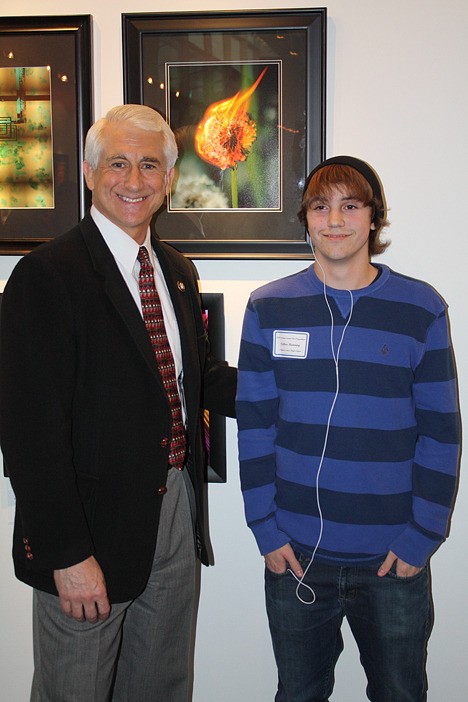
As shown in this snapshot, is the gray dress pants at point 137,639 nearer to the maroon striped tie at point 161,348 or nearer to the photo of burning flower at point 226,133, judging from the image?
the maroon striped tie at point 161,348

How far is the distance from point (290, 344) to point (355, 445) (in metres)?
0.28

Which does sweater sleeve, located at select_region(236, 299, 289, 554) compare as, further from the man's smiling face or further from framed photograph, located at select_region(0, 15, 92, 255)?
framed photograph, located at select_region(0, 15, 92, 255)

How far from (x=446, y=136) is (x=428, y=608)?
131cm

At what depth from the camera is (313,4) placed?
1.86 metres

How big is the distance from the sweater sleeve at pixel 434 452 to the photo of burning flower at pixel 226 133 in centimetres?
70

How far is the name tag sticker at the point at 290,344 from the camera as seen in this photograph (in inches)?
60.4

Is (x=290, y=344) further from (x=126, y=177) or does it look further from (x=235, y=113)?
(x=235, y=113)

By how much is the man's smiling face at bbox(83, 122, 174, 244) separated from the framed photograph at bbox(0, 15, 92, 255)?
483 millimetres

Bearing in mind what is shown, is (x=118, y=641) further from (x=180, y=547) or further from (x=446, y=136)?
(x=446, y=136)

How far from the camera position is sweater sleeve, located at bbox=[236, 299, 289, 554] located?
1.58m

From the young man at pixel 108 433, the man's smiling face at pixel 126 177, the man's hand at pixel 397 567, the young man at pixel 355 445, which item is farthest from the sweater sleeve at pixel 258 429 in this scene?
the man's smiling face at pixel 126 177

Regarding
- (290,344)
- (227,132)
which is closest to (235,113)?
(227,132)

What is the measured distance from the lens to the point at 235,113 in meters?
1.89

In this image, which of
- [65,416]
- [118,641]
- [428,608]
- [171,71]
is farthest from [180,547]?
[171,71]
